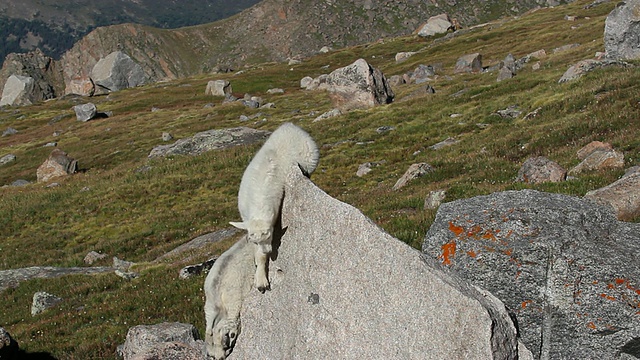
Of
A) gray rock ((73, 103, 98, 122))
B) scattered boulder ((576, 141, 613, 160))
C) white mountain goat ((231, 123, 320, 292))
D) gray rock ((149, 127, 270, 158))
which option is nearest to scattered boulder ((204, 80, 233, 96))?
gray rock ((73, 103, 98, 122))

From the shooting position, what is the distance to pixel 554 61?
184 ft

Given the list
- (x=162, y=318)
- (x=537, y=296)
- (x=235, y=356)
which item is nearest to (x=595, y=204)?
(x=537, y=296)

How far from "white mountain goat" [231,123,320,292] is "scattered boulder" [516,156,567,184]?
1329cm

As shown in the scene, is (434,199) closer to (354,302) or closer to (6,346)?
(354,302)

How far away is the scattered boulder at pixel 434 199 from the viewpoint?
19.0 metres

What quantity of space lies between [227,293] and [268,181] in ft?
6.69

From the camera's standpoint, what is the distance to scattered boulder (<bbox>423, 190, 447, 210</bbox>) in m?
19.0

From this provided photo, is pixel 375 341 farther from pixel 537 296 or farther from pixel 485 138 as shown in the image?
pixel 485 138

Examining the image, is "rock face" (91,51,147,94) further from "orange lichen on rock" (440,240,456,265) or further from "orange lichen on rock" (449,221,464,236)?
"orange lichen on rock" (440,240,456,265)

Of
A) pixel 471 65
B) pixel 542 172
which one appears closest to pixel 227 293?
pixel 542 172

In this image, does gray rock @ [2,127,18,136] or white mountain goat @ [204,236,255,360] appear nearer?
white mountain goat @ [204,236,255,360]

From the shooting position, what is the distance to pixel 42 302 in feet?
66.9

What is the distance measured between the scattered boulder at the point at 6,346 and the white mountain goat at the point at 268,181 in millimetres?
9075

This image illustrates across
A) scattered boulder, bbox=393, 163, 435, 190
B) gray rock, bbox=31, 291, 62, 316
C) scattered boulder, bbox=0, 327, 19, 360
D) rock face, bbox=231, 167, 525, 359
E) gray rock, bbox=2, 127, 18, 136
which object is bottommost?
gray rock, bbox=2, 127, 18, 136
